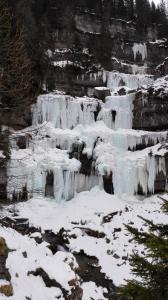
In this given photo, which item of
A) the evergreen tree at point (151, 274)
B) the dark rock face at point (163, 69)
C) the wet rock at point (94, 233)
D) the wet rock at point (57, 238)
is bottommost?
the wet rock at point (94, 233)

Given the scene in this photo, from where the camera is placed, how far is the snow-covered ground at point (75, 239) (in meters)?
11.3

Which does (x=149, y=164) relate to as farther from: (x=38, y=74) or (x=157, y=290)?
(x=157, y=290)

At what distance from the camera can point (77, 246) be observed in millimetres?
18484

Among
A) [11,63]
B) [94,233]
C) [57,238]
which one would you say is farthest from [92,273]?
[11,63]

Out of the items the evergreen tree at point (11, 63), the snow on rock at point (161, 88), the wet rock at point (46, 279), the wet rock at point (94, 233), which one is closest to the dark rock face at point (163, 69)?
the snow on rock at point (161, 88)

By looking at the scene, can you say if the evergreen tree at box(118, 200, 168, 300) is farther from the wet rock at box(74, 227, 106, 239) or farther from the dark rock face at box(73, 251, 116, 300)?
the wet rock at box(74, 227, 106, 239)

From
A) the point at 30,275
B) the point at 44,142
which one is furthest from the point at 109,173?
the point at 30,275

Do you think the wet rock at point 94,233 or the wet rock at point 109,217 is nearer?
the wet rock at point 94,233

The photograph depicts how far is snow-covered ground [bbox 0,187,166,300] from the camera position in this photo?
11.3 meters

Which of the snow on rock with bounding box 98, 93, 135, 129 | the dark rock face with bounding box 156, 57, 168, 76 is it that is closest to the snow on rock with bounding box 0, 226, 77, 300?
the snow on rock with bounding box 98, 93, 135, 129

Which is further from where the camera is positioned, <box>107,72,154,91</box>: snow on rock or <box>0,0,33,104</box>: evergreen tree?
<box>107,72,154,91</box>: snow on rock

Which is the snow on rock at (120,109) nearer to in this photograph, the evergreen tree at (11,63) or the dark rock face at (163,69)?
the dark rock face at (163,69)

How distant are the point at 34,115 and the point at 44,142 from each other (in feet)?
9.78

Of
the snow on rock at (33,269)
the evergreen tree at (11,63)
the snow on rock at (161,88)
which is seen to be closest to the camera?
the evergreen tree at (11,63)
